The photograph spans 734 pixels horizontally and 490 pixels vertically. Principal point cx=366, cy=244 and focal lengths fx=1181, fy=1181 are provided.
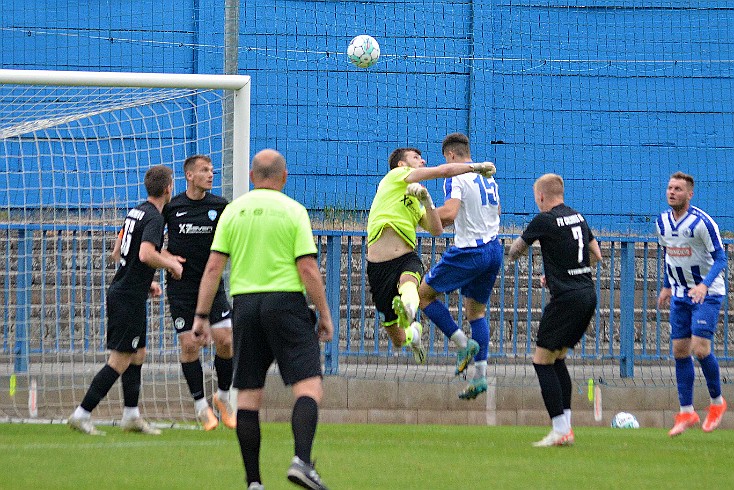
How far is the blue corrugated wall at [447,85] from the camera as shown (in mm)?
16062

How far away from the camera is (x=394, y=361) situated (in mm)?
12781

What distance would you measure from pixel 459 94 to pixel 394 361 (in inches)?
200

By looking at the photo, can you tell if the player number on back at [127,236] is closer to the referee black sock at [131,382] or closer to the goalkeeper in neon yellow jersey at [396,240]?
the referee black sock at [131,382]

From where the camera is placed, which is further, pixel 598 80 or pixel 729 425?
pixel 598 80

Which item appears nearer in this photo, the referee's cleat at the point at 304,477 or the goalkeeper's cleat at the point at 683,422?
the referee's cleat at the point at 304,477

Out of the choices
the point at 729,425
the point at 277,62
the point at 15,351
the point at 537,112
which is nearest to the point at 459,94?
the point at 537,112

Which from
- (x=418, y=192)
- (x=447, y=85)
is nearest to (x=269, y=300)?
(x=418, y=192)

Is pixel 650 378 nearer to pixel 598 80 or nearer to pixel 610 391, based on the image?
pixel 610 391

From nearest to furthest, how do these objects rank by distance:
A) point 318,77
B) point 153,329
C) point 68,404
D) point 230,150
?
point 230,150 < point 68,404 < point 153,329 < point 318,77

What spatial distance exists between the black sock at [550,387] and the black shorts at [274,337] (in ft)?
9.33

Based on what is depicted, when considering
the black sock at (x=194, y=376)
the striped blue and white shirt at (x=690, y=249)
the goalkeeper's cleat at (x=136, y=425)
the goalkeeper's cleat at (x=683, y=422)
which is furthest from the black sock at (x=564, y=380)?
the goalkeeper's cleat at (x=136, y=425)

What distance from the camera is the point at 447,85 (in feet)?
53.6

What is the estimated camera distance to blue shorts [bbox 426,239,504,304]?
9.82 m

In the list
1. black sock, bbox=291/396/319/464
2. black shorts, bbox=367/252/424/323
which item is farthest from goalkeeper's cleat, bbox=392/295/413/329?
black sock, bbox=291/396/319/464
